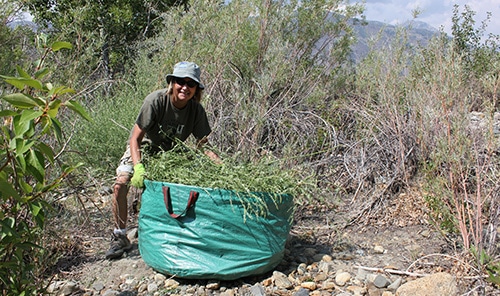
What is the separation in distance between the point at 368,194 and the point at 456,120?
1.26 m

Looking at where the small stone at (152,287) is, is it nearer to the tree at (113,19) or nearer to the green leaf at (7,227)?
the green leaf at (7,227)

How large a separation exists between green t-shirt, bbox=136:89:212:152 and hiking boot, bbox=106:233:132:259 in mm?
617

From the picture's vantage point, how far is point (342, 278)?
288cm

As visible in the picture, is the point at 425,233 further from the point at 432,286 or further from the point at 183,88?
the point at 183,88

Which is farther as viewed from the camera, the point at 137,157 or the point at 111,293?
the point at 137,157

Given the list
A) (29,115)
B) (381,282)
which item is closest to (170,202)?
(381,282)

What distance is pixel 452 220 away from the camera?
10.2ft

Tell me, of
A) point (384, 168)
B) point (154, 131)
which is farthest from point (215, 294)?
point (384, 168)

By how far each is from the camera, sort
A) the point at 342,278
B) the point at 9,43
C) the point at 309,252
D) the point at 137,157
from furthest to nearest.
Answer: the point at 9,43, the point at 309,252, the point at 137,157, the point at 342,278

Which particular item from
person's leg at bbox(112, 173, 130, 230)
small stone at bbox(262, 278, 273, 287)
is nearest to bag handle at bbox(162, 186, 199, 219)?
person's leg at bbox(112, 173, 130, 230)

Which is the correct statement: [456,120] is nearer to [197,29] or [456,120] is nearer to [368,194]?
[368,194]

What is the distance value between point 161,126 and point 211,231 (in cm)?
82

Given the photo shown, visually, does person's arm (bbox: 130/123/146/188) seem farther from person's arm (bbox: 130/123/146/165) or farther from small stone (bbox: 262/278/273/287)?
small stone (bbox: 262/278/273/287)

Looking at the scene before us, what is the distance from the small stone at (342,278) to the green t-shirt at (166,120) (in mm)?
1277
